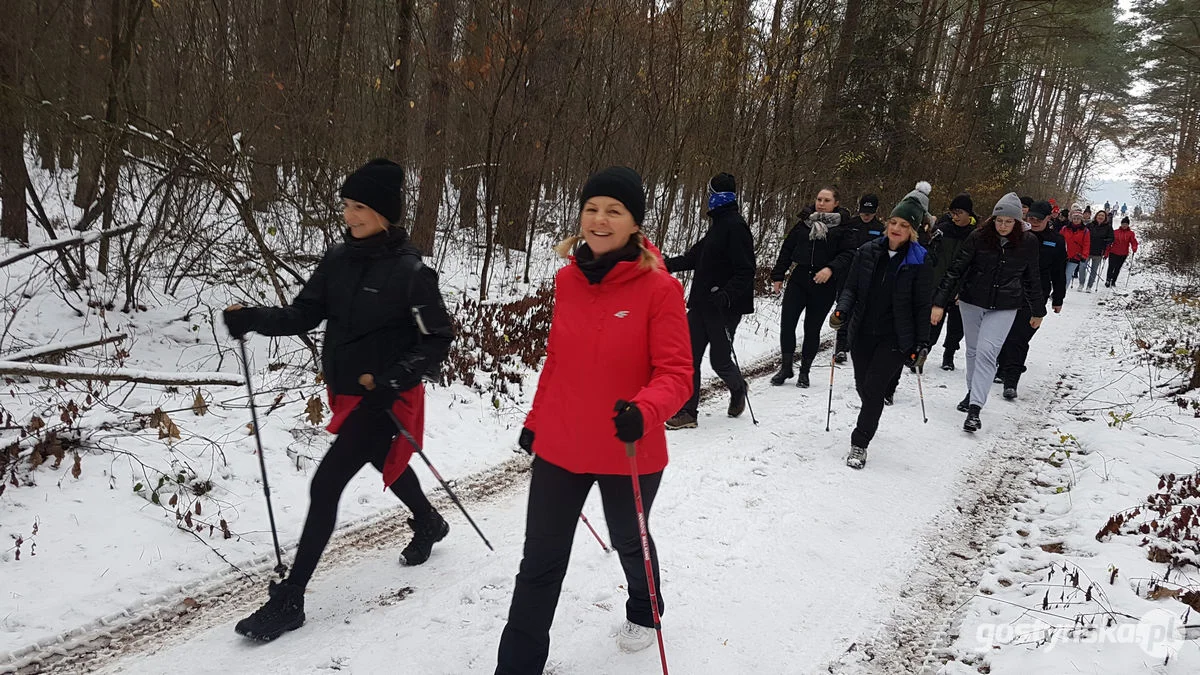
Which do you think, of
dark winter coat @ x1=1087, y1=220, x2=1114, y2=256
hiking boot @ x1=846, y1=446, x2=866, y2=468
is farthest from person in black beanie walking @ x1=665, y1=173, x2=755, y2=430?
dark winter coat @ x1=1087, y1=220, x2=1114, y2=256

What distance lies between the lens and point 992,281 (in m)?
7.12

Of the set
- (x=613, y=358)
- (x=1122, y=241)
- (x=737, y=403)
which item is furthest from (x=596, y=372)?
(x=1122, y=241)

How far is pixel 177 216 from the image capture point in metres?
7.48

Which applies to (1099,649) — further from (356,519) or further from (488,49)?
(488,49)

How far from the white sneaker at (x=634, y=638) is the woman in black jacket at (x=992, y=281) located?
510cm

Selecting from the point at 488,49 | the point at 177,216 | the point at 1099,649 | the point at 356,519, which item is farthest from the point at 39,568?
the point at 488,49

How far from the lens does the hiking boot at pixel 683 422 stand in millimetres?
6719

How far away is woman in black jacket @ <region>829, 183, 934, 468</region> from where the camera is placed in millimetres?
5750

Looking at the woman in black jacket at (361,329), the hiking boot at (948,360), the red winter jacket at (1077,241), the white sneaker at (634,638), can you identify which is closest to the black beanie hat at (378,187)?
the woman in black jacket at (361,329)

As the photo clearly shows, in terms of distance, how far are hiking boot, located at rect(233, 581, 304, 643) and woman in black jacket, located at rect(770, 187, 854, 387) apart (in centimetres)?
638

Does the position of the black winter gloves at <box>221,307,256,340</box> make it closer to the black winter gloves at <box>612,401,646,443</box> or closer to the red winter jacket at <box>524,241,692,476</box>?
the red winter jacket at <box>524,241,692,476</box>

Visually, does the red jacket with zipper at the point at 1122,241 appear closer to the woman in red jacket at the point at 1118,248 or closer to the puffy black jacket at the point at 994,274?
the woman in red jacket at the point at 1118,248

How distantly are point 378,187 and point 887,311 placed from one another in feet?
14.1

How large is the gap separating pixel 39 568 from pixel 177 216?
4.87 m
